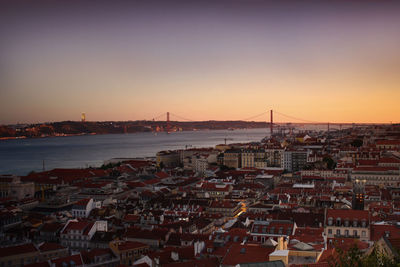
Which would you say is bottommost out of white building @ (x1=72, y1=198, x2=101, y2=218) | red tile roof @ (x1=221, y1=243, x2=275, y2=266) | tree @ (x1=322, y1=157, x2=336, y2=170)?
white building @ (x1=72, y1=198, x2=101, y2=218)

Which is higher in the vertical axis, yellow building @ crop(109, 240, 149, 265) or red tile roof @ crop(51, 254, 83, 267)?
red tile roof @ crop(51, 254, 83, 267)

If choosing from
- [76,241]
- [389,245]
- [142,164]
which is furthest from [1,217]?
[142,164]

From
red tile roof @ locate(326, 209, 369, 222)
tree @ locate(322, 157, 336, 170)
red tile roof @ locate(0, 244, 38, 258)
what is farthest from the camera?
tree @ locate(322, 157, 336, 170)

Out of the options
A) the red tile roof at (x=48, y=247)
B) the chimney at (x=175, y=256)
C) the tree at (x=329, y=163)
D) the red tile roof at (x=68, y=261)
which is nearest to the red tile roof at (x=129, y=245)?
the red tile roof at (x=68, y=261)

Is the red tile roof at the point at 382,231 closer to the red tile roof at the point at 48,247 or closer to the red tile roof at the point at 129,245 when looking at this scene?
the red tile roof at the point at 129,245

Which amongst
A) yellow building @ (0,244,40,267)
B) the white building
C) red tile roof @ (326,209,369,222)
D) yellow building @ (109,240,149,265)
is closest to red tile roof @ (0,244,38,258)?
yellow building @ (0,244,40,267)

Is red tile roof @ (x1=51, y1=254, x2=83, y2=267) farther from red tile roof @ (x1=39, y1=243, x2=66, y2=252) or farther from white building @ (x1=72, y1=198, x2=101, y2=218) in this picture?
white building @ (x1=72, y1=198, x2=101, y2=218)

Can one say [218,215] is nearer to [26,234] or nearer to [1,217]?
[26,234]

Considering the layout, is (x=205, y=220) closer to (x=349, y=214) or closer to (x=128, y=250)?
(x=128, y=250)
